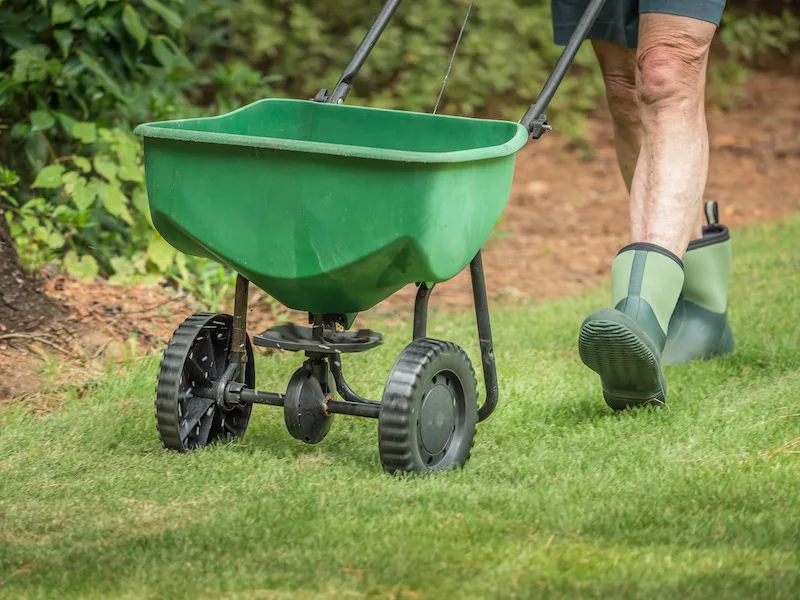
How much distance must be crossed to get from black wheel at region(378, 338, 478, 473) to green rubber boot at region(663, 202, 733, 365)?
109cm

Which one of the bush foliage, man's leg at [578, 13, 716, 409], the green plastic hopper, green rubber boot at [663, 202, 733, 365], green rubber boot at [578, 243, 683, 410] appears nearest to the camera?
the green plastic hopper

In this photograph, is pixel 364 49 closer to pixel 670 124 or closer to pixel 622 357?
pixel 670 124

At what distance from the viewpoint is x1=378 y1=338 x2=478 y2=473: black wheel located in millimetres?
2506

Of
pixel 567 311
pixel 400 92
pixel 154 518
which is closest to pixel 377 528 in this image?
pixel 154 518

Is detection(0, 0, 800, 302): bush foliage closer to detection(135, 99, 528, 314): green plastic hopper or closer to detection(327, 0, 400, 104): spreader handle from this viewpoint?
detection(327, 0, 400, 104): spreader handle

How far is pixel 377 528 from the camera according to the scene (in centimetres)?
225

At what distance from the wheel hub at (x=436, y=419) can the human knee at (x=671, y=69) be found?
1.01 m

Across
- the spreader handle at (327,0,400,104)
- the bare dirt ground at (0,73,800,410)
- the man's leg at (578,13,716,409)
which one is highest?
the spreader handle at (327,0,400,104)

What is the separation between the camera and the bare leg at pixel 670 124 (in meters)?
3.05

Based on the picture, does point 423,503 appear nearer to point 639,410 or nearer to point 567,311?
point 639,410

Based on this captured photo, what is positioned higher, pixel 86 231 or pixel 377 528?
pixel 86 231

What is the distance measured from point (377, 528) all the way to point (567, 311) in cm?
229

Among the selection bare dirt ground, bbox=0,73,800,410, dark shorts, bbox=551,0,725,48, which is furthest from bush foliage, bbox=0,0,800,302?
dark shorts, bbox=551,0,725,48

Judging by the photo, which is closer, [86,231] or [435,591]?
[435,591]
